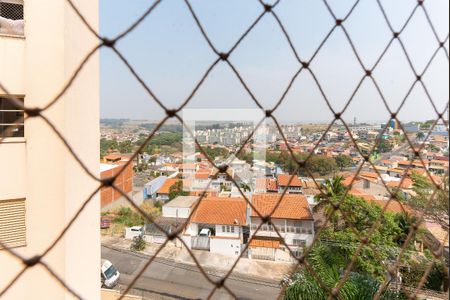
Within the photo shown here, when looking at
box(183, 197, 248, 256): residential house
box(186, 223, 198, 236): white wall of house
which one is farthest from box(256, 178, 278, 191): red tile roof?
box(186, 223, 198, 236): white wall of house

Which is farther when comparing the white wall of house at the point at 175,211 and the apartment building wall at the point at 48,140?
the white wall of house at the point at 175,211

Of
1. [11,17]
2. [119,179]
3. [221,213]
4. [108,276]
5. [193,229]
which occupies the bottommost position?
[108,276]

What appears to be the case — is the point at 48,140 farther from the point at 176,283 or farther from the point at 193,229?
the point at 193,229

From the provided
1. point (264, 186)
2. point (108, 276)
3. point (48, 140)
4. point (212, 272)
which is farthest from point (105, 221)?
point (48, 140)

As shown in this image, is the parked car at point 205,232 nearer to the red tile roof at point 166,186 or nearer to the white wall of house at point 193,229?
the white wall of house at point 193,229

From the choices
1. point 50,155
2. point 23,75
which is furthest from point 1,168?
point 23,75

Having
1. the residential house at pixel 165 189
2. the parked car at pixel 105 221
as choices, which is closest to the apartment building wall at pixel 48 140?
the residential house at pixel 165 189
